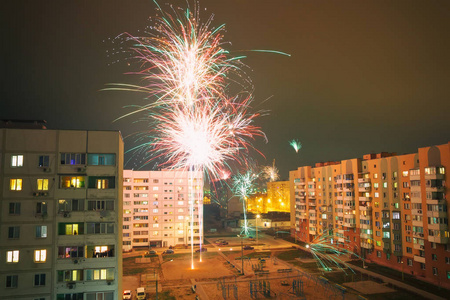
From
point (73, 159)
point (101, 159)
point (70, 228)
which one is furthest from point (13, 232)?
point (101, 159)

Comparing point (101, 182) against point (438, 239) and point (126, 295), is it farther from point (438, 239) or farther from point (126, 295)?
point (438, 239)

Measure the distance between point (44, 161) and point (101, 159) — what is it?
10.7 feet

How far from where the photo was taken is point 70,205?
2033 centimetres

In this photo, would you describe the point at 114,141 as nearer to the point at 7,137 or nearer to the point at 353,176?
the point at 7,137

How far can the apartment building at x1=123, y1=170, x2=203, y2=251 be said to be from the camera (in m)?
61.9

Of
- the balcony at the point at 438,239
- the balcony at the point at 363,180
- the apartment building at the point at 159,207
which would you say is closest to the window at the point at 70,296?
the balcony at the point at 438,239

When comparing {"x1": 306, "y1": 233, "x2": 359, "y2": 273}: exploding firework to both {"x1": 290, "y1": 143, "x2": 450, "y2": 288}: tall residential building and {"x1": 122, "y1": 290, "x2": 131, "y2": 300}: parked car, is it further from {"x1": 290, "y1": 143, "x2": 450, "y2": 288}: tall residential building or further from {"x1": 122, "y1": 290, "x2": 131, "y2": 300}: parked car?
{"x1": 122, "y1": 290, "x2": 131, "y2": 300}: parked car

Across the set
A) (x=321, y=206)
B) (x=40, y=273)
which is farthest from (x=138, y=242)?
(x=40, y=273)

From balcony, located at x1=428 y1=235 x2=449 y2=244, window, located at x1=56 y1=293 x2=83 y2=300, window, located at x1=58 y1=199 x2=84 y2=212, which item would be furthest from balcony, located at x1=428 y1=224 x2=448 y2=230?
window, located at x1=58 y1=199 x2=84 y2=212

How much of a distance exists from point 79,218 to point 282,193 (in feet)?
340

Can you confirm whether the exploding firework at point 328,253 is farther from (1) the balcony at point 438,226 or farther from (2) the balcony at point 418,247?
(1) the balcony at point 438,226

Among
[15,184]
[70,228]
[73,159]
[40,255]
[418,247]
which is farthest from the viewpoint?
[418,247]

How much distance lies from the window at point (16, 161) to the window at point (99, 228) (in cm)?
534

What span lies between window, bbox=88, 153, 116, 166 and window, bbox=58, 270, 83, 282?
642 centimetres
